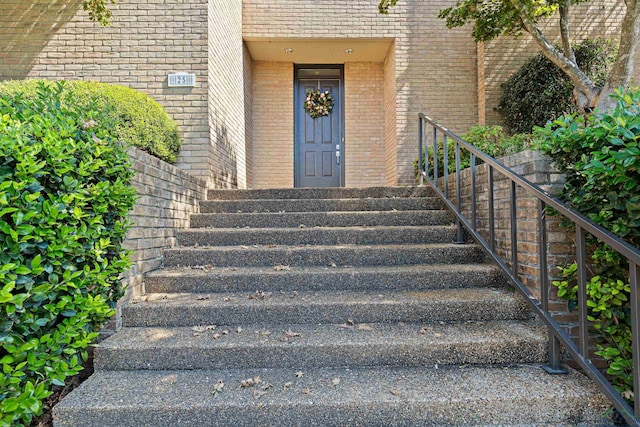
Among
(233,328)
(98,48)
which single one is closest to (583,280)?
(233,328)

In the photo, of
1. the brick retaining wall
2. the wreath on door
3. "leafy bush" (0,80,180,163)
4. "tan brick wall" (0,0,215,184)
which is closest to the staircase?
the brick retaining wall

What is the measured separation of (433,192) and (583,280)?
→ 2.20 m

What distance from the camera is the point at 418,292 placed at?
97.5 inches

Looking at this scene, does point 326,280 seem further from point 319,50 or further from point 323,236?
point 319,50

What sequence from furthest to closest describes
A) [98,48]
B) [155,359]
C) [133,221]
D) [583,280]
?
[98,48] → [133,221] → [155,359] → [583,280]

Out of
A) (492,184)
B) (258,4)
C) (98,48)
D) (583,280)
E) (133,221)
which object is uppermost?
(258,4)

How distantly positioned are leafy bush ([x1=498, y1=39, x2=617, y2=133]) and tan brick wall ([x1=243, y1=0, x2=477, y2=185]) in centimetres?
78

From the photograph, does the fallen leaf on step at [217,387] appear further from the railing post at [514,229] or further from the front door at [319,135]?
the front door at [319,135]

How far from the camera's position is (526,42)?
19.3 ft

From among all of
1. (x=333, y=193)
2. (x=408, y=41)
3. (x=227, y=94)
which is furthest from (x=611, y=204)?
(x=408, y=41)

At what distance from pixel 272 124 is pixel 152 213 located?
4486 mm

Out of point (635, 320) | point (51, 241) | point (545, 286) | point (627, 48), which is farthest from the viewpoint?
point (627, 48)

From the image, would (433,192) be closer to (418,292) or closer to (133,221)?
(418,292)

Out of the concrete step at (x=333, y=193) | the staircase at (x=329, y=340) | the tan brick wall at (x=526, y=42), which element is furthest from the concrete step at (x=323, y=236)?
the tan brick wall at (x=526, y=42)
